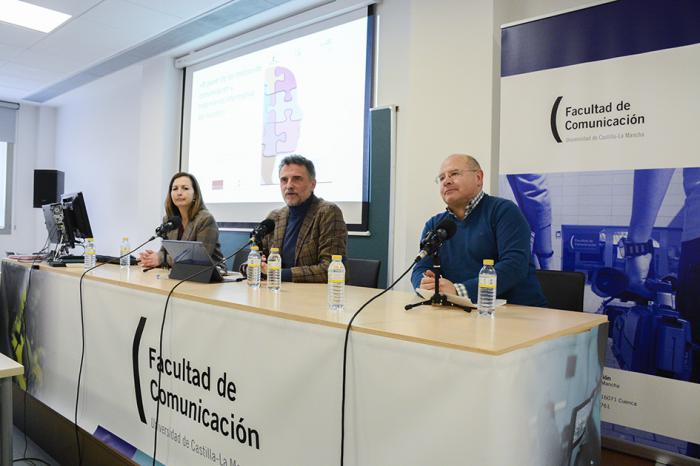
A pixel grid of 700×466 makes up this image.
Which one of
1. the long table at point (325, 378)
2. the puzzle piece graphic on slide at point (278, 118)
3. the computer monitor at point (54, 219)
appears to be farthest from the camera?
the puzzle piece graphic on slide at point (278, 118)

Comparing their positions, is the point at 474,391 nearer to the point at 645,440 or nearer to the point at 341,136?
the point at 645,440

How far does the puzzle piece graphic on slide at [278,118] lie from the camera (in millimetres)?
4468

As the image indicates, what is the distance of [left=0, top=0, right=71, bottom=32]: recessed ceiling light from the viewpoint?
4.11 metres

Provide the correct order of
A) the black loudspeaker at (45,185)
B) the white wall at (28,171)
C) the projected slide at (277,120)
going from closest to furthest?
the projected slide at (277,120) < the black loudspeaker at (45,185) < the white wall at (28,171)

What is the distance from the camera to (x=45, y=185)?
290 inches

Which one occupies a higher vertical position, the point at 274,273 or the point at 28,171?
the point at 28,171

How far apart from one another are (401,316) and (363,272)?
1394mm

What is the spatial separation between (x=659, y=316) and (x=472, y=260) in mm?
935

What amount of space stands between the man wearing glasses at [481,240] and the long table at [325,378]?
0.33 metres

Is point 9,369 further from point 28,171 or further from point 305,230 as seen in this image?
point 28,171

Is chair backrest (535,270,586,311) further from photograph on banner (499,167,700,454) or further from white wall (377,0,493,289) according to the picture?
white wall (377,0,493,289)

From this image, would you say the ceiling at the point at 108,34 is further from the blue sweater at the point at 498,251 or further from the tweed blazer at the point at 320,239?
the blue sweater at the point at 498,251

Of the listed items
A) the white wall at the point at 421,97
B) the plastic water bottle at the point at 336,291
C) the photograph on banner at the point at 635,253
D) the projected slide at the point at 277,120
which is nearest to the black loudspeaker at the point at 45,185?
the white wall at the point at 421,97

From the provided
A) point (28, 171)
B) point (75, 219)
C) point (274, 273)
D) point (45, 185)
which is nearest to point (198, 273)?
point (274, 273)
